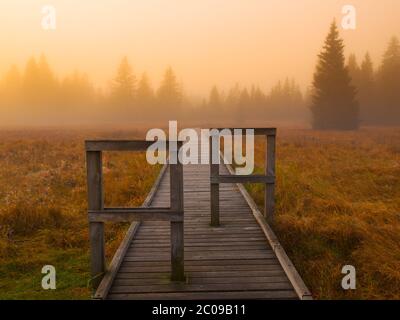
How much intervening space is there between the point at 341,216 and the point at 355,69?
54312 mm

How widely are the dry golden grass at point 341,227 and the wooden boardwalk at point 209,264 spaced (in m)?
0.54

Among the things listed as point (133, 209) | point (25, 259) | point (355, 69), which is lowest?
point (25, 259)

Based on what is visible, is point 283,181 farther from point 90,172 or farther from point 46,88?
point 46,88

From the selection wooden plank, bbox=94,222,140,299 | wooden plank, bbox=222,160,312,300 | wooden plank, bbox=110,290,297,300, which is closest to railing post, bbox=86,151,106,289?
wooden plank, bbox=94,222,140,299

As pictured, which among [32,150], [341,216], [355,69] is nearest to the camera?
[341,216]

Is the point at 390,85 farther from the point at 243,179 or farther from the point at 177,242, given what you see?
the point at 177,242

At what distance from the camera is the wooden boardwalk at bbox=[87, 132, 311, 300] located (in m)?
4.79

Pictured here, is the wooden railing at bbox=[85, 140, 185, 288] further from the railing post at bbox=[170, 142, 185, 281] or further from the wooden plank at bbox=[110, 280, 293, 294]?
the wooden plank at bbox=[110, 280, 293, 294]

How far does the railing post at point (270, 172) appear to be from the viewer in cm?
755

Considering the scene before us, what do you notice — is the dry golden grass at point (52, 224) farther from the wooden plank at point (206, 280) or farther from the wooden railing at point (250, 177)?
the wooden railing at point (250, 177)

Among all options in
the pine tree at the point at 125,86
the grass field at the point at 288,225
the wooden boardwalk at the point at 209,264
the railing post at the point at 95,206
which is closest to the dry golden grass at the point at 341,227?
the grass field at the point at 288,225

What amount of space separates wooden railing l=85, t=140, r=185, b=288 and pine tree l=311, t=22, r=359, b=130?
42.0 meters

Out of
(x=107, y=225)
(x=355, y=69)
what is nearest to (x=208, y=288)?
(x=107, y=225)
